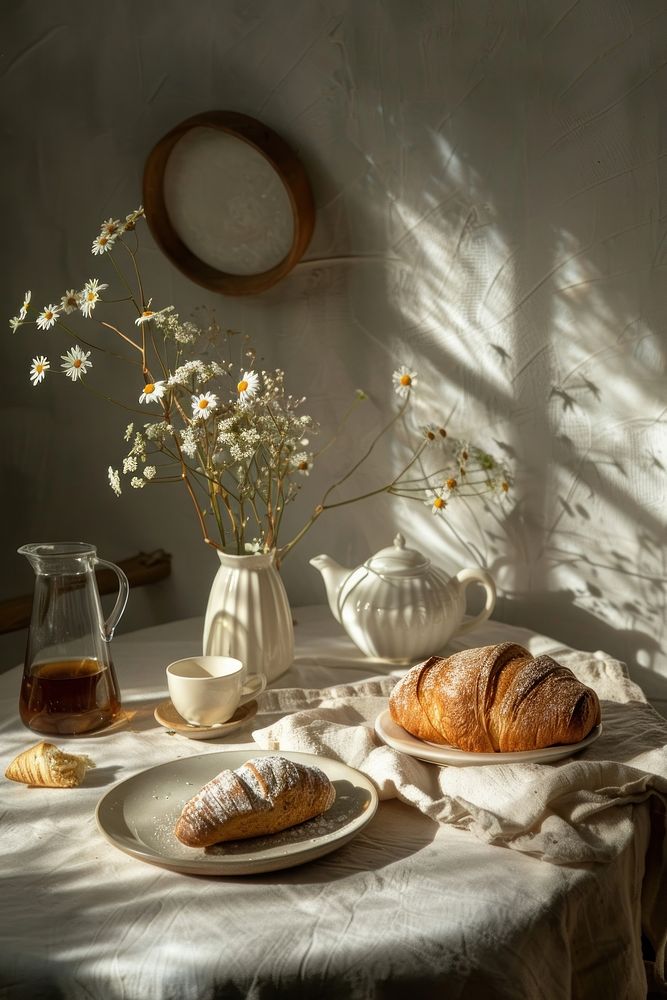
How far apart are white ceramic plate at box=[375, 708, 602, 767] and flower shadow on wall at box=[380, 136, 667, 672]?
1.83 ft

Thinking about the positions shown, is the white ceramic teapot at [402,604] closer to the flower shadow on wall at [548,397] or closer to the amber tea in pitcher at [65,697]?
the flower shadow on wall at [548,397]

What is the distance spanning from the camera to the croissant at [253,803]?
91cm

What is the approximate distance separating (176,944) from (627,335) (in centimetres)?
114

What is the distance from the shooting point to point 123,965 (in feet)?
2.58

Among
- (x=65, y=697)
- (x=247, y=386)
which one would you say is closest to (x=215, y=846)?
(x=65, y=697)

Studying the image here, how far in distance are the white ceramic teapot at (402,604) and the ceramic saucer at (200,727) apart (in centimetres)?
25

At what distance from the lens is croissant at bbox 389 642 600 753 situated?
1.06m

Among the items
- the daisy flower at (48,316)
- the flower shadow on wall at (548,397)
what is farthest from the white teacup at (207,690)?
the flower shadow on wall at (548,397)

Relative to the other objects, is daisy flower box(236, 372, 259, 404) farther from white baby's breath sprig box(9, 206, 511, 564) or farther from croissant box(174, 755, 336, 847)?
croissant box(174, 755, 336, 847)

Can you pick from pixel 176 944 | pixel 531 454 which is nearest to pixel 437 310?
pixel 531 454

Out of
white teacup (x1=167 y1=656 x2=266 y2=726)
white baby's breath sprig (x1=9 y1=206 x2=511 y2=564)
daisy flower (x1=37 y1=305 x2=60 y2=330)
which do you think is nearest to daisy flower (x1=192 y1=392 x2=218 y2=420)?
white baby's breath sprig (x1=9 y1=206 x2=511 y2=564)

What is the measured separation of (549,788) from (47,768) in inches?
21.6

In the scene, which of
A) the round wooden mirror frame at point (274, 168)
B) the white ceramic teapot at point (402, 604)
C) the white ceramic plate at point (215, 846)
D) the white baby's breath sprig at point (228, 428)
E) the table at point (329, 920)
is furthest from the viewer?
the round wooden mirror frame at point (274, 168)

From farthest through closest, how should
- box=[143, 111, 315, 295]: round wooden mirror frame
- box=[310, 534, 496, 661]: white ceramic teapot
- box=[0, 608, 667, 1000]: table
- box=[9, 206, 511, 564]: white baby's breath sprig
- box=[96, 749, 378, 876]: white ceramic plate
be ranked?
box=[143, 111, 315, 295]: round wooden mirror frame < box=[310, 534, 496, 661]: white ceramic teapot < box=[9, 206, 511, 564]: white baby's breath sprig < box=[96, 749, 378, 876]: white ceramic plate < box=[0, 608, 667, 1000]: table
